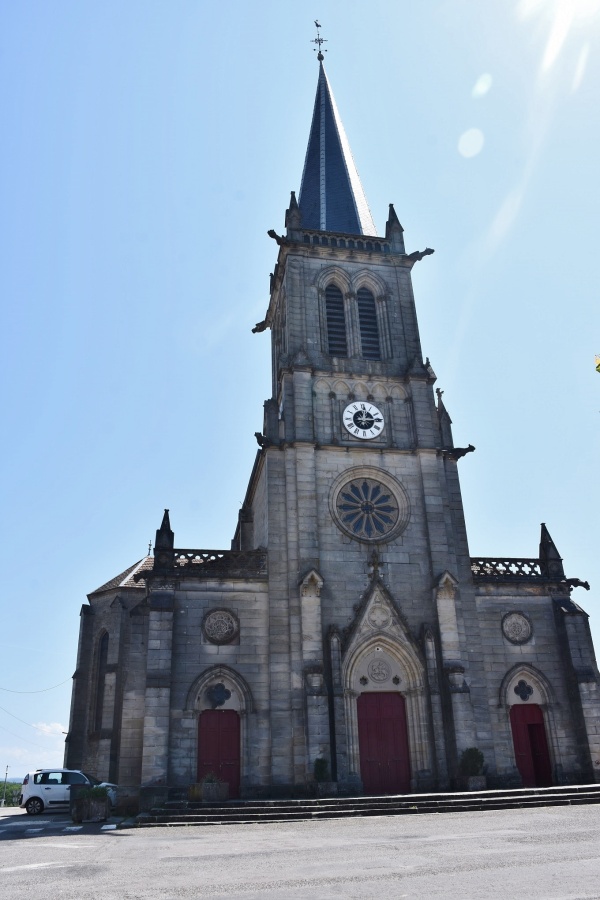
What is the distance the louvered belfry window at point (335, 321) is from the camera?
97.4 ft

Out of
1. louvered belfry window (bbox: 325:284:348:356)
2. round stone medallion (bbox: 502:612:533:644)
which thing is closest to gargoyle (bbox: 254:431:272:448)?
louvered belfry window (bbox: 325:284:348:356)

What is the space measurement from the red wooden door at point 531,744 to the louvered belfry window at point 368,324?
14.9 metres

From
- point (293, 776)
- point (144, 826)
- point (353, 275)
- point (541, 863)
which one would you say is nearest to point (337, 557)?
point (293, 776)

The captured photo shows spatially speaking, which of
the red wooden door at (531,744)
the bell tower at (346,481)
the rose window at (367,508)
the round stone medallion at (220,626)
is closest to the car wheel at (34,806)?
the round stone medallion at (220,626)

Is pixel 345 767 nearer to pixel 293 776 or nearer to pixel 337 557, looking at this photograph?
pixel 293 776

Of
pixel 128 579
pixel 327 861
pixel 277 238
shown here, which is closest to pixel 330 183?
pixel 277 238

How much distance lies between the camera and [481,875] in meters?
8.39

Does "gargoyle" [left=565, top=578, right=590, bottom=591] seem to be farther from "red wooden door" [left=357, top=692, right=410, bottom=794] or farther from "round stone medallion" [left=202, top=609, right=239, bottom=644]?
"round stone medallion" [left=202, top=609, right=239, bottom=644]

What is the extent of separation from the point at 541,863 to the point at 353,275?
25.8 m

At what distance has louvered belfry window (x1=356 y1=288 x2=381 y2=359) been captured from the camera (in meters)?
30.0

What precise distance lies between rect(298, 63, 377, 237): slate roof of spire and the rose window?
42.6 ft

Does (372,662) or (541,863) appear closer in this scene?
(541,863)

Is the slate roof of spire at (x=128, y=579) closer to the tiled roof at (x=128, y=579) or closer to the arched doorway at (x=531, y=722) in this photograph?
the tiled roof at (x=128, y=579)

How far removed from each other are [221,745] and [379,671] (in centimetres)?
575
